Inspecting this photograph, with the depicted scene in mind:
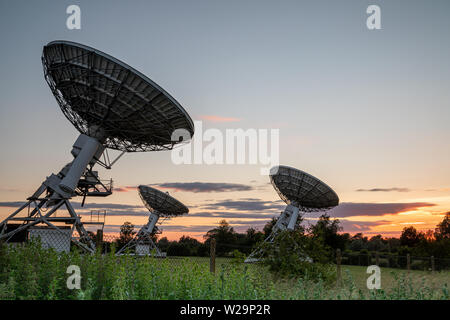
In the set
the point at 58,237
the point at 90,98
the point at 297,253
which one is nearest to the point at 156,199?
the point at 58,237

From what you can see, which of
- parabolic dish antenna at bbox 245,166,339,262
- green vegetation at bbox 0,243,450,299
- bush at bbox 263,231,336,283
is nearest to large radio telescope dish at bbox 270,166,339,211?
parabolic dish antenna at bbox 245,166,339,262

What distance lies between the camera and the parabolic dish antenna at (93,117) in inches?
926

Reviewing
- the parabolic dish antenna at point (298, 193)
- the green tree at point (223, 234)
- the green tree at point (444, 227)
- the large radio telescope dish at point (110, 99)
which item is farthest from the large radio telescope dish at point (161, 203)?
the green tree at point (444, 227)

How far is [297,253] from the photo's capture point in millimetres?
14266

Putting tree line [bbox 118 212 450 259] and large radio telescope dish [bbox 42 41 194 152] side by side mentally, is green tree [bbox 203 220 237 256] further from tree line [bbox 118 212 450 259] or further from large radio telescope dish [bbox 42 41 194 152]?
large radio telescope dish [bbox 42 41 194 152]

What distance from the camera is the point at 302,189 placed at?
3934 cm

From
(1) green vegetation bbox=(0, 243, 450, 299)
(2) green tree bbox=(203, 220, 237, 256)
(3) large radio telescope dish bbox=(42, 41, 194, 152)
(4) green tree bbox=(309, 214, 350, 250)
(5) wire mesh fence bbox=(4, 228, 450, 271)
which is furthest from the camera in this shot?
(2) green tree bbox=(203, 220, 237, 256)

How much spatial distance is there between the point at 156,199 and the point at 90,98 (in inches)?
874

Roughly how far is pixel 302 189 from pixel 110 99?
830 inches

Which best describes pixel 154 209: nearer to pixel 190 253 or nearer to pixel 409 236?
pixel 190 253

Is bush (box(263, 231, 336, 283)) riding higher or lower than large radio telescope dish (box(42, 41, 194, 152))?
lower

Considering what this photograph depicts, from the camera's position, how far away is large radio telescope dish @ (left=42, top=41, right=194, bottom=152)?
23.4 m

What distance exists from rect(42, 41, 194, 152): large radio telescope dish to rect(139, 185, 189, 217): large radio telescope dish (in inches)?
676

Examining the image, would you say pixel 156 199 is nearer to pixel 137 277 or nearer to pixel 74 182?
pixel 74 182
